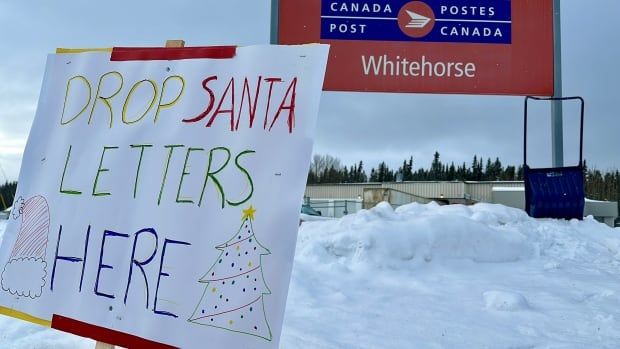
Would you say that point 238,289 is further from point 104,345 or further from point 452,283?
point 452,283

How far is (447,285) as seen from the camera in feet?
12.4

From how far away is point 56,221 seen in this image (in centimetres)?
198

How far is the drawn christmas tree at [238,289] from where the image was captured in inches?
63.1

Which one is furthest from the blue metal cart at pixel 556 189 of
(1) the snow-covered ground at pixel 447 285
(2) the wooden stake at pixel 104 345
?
(2) the wooden stake at pixel 104 345

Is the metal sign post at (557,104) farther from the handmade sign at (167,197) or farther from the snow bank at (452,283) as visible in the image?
the handmade sign at (167,197)

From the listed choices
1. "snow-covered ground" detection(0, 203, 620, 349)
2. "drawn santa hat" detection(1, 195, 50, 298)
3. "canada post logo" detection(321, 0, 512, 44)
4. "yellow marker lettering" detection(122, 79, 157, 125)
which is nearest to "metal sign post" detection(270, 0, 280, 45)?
"canada post logo" detection(321, 0, 512, 44)

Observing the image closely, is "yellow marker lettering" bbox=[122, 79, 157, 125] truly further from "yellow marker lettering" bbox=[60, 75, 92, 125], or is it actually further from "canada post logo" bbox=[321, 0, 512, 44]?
"canada post logo" bbox=[321, 0, 512, 44]

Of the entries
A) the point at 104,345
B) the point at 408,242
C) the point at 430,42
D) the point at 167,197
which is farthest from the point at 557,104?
the point at 104,345

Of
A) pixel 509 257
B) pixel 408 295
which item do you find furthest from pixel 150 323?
pixel 509 257

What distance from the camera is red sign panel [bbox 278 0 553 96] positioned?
6211 mm

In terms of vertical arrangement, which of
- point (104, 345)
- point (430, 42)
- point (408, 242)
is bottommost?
point (104, 345)

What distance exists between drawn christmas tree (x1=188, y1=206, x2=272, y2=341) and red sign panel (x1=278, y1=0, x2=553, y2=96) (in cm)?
483

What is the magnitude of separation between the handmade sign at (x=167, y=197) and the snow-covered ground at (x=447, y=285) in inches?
34.9

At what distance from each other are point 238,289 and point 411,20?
528cm
